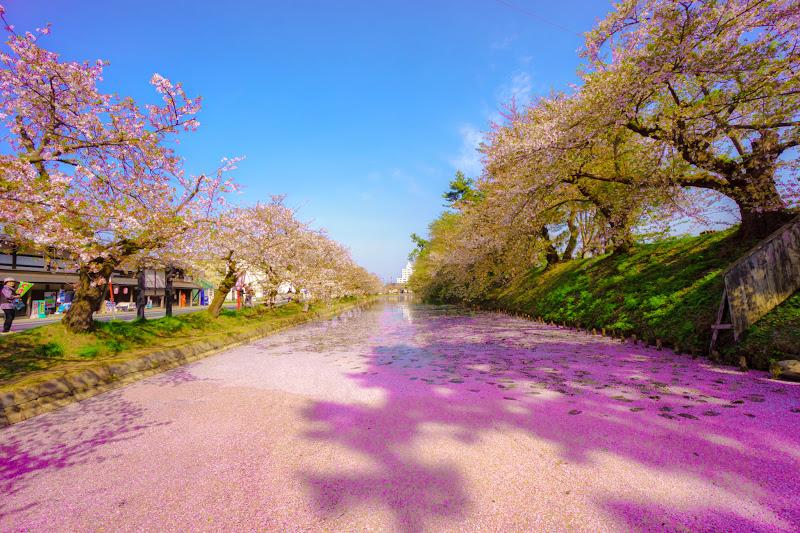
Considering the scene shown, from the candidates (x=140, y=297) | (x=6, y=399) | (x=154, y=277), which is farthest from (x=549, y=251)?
(x=154, y=277)

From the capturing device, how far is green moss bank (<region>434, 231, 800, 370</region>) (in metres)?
5.78

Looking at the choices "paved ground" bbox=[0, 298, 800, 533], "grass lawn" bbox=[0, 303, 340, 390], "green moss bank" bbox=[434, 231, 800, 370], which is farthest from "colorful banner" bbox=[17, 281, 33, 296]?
"green moss bank" bbox=[434, 231, 800, 370]

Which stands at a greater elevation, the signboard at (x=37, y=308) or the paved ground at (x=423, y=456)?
the signboard at (x=37, y=308)

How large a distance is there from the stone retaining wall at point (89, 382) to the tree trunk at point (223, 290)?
503 cm

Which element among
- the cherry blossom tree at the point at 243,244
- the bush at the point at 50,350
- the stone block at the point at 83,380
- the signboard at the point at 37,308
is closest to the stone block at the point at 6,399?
the stone block at the point at 83,380

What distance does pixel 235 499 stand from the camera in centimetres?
254

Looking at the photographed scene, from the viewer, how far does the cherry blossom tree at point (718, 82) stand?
6.07 metres

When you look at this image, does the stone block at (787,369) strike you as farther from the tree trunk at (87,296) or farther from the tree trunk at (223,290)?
the tree trunk at (223,290)

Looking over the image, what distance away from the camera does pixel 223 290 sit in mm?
14727

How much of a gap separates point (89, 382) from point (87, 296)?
3.26 m

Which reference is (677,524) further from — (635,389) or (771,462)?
(635,389)

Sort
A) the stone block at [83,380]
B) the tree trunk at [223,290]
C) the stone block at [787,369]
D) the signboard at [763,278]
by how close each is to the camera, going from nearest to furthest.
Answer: the stone block at [787,369] < the stone block at [83,380] < the signboard at [763,278] < the tree trunk at [223,290]

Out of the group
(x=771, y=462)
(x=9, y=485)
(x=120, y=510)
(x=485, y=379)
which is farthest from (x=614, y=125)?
(x=9, y=485)

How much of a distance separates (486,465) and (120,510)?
2.93 metres
